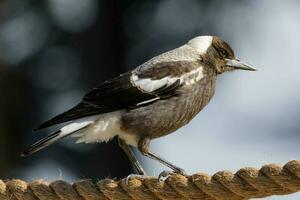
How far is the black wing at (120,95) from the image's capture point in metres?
4.88

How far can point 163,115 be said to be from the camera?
4.93 metres

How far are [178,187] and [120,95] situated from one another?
1101 mm

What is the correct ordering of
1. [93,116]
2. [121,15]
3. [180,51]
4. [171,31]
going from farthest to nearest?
[121,15], [171,31], [180,51], [93,116]

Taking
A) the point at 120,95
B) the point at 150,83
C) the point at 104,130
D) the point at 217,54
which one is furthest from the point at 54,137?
the point at 217,54

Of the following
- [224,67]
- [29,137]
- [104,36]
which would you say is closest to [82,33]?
[104,36]

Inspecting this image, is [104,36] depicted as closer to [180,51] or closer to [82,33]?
[82,33]

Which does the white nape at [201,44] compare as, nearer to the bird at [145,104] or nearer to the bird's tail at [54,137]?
the bird at [145,104]

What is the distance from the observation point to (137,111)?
16.2 ft

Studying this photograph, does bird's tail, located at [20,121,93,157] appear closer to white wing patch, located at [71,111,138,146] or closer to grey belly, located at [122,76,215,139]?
white wing patch, located at [71,111,138,146]

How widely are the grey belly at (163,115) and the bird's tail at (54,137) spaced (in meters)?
0.25

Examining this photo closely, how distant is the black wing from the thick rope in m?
0.81

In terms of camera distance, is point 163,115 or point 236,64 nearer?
point 163,115

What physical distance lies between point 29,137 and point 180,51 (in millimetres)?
5332

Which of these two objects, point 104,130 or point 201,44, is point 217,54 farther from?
point 104,130
